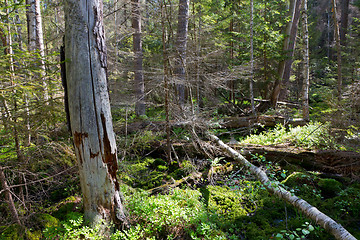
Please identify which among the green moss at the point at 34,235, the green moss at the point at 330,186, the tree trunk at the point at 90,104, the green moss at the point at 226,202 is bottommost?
the green moss at the point at 226,202

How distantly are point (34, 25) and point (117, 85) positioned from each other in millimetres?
5079

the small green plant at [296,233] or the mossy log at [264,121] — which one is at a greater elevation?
the mossy log at [264,121]

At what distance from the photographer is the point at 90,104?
2.84m

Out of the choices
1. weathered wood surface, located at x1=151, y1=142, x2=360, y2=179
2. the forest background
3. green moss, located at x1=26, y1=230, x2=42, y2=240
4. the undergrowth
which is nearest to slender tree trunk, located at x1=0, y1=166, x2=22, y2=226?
the forest background

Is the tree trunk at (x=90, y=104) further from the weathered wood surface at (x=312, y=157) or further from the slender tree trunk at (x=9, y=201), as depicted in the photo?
the weathered wood surface at (x=312, y=157)

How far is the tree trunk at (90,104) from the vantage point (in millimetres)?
2785

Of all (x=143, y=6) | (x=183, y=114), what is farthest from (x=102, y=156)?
(x=143, y=6)

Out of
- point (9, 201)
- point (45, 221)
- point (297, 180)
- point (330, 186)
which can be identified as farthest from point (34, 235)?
point (330, 186)

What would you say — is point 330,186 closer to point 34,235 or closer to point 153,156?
point 153,156

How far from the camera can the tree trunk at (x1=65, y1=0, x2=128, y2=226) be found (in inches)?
110

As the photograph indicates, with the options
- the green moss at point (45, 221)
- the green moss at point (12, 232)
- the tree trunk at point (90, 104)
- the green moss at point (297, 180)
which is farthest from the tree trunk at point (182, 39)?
the green moss at point (12, 232)

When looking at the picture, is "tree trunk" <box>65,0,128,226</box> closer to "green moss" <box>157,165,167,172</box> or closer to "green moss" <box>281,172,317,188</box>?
"green moss" <box>157,165,167,172</box>

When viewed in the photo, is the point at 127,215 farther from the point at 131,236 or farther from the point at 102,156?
the point at 102,156

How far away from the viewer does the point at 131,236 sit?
290cm
